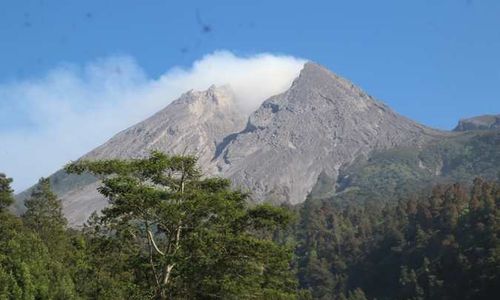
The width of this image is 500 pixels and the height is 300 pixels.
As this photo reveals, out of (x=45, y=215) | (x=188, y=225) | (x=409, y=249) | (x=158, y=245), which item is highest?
(x=45, y=215)

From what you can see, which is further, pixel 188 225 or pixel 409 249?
pixel 409 249

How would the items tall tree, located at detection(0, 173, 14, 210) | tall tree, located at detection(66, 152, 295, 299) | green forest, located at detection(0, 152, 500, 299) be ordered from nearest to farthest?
tall tree, located at detection(66, 152, 295, 299) < green forest, located at detection(0, 152, 500, 299) < tall tree, located at detection(0, 173, 14, 210)

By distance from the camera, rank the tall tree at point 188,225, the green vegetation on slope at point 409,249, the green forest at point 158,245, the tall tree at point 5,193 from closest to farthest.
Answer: the tall tree at point 188,225 < the green forest at point 158,245 < the tall tree at point 5,193 < the green vegetation on slope at point 409,249

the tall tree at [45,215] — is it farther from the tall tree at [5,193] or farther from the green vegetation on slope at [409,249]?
the green vegetation on slope at [409,249]

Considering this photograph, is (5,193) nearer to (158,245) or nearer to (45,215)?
(45,215)

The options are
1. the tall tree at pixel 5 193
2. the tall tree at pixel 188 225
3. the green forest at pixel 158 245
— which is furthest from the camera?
the tall tree at pixel 5 193

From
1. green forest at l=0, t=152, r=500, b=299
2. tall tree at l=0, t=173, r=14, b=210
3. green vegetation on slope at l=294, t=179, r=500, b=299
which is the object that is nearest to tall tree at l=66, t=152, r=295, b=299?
green forest at l=0, t=152, r=500, b=299

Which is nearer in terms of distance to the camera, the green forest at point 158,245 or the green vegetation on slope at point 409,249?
the green forest at point 158,245

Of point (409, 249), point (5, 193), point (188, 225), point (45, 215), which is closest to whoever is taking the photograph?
point (188, 225)

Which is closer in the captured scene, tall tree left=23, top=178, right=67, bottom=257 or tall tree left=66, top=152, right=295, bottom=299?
tall tree left=66, top=152, right=295, bottom=299

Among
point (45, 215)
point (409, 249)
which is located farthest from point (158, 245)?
point (409, 249)

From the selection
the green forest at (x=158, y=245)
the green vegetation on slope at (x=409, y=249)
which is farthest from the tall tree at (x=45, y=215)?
the green vegetation on slope at (x=409, y=249)

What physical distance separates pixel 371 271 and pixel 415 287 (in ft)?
82.2

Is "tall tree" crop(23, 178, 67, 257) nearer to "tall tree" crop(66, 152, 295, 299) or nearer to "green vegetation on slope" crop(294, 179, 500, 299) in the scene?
"tall tree" crop(66, 152, 295, 299)
